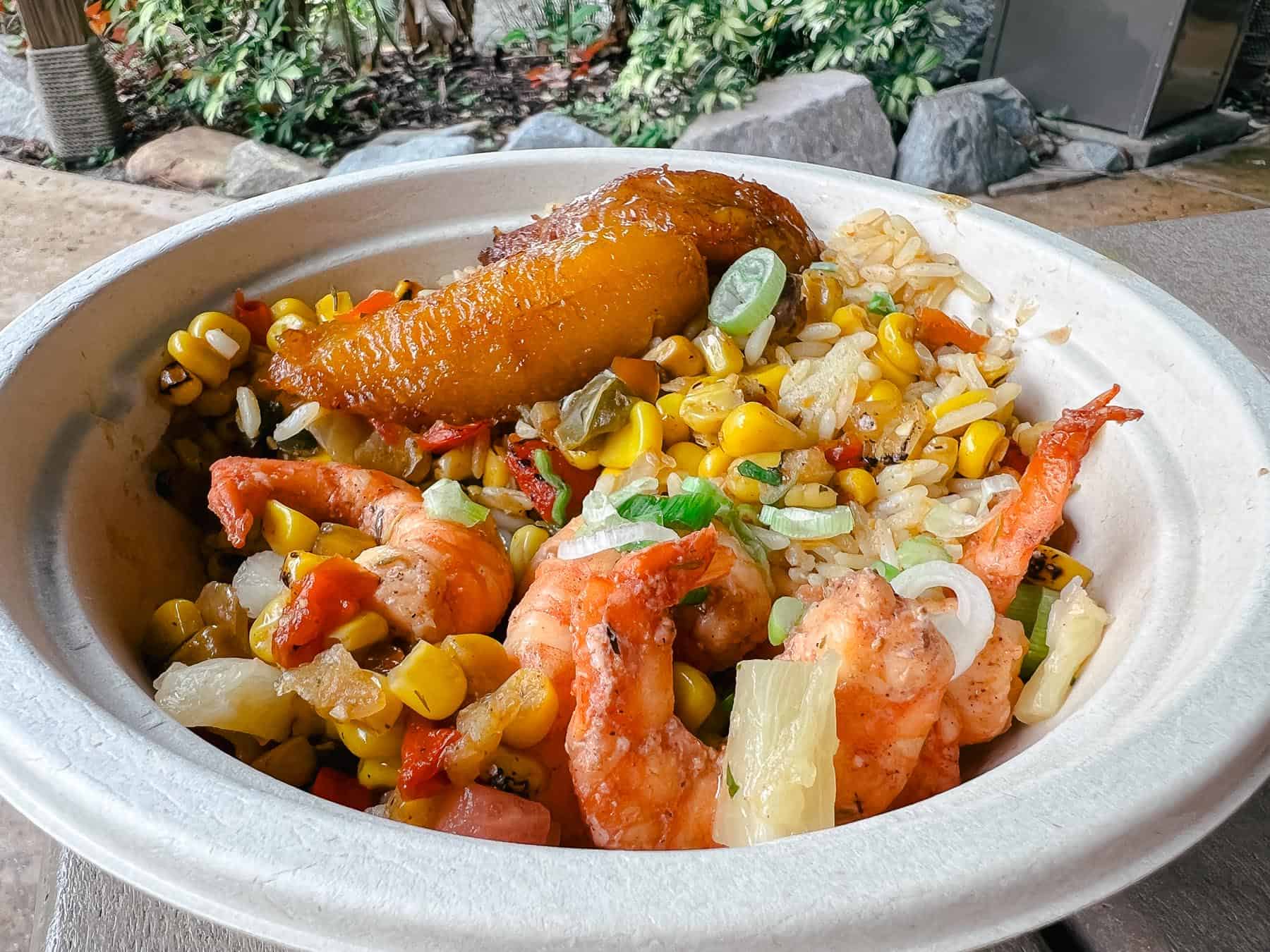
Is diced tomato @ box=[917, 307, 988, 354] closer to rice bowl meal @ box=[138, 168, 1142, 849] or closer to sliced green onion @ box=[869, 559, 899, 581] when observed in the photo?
rice bowl meal @ box=[138, 168, 1142, 849]

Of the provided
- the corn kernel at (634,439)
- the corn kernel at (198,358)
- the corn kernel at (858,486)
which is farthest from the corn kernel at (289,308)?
the corn kernel at (858,486)

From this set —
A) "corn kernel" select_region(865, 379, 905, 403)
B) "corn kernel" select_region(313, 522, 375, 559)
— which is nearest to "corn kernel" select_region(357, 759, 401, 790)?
"corn kernel" select_region(313, 522, 375, 559)

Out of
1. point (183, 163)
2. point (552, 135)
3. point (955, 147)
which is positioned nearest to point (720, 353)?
point (552, 135)

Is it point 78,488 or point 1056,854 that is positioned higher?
point 1056,854

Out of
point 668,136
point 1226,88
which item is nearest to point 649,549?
point 668,136

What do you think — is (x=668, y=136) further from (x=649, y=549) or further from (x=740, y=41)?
(x=649, y=549)
